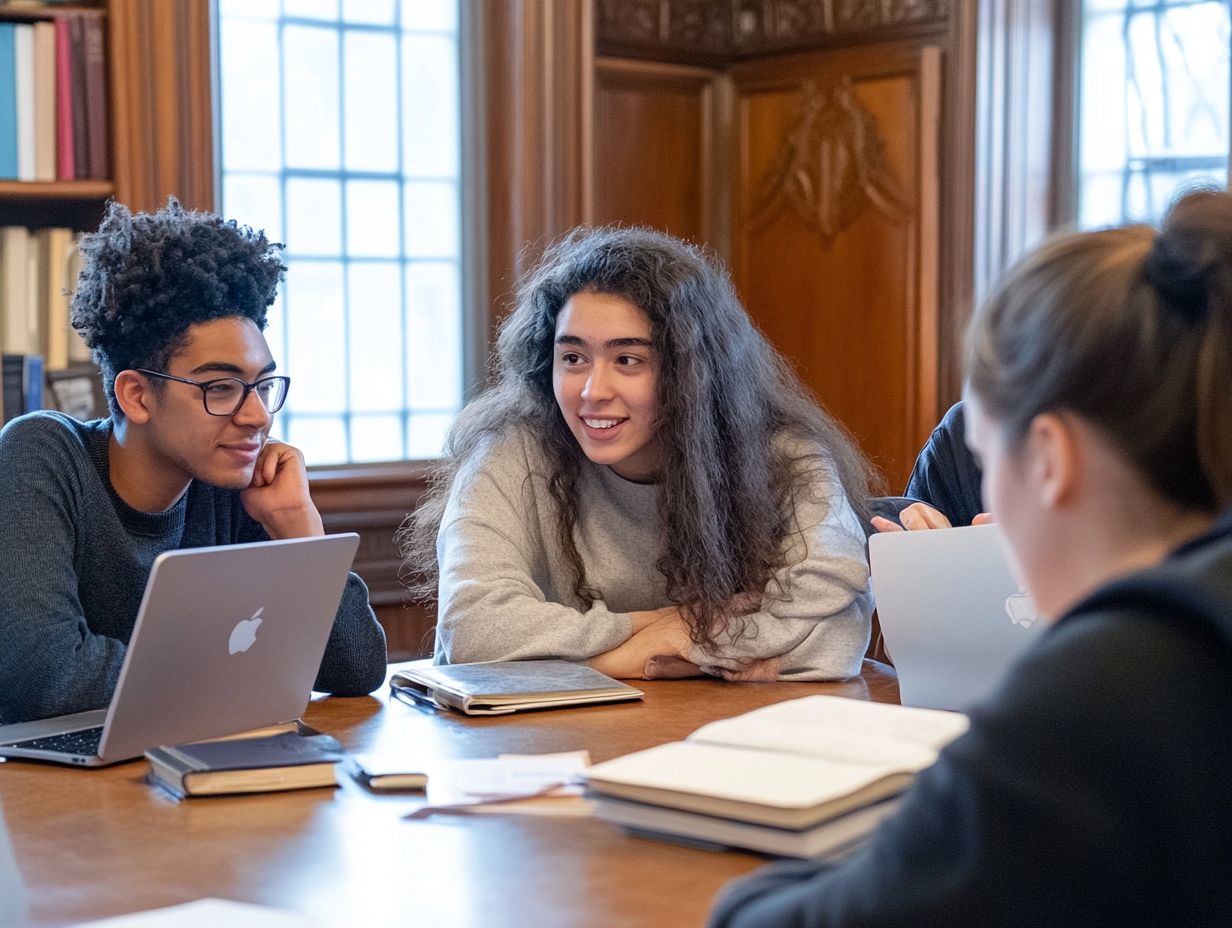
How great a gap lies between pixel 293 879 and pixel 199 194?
2428 millimetres

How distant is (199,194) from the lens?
339 centimetres

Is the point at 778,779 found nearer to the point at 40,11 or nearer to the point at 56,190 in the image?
the point at 56,190

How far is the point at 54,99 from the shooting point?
3127mm

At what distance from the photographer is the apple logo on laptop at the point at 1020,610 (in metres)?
1.72

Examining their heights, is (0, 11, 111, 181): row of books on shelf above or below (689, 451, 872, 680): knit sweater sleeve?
above

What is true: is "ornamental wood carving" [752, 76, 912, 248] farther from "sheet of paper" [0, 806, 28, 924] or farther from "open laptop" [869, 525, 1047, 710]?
"sheet of paper" [0, 806, 28, 924]

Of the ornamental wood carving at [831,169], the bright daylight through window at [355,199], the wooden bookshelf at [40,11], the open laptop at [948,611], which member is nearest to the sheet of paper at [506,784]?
the open laptop at [948,611]

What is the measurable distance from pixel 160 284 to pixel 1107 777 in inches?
64.8

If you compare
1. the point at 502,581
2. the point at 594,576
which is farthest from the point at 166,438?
the point at 594,576

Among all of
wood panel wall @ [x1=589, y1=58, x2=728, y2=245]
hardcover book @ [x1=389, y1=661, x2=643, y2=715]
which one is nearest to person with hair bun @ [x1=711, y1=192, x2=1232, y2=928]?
hardcover book @ [x1=389, y1=661, x2=643, y2=715]

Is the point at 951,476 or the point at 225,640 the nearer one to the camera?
the point at 225,640

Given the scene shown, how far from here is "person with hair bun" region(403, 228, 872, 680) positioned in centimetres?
213

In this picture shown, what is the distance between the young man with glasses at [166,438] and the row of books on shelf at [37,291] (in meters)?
0.96

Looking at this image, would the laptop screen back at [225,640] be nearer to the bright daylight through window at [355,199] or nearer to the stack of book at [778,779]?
the stack of book at [778,779]
